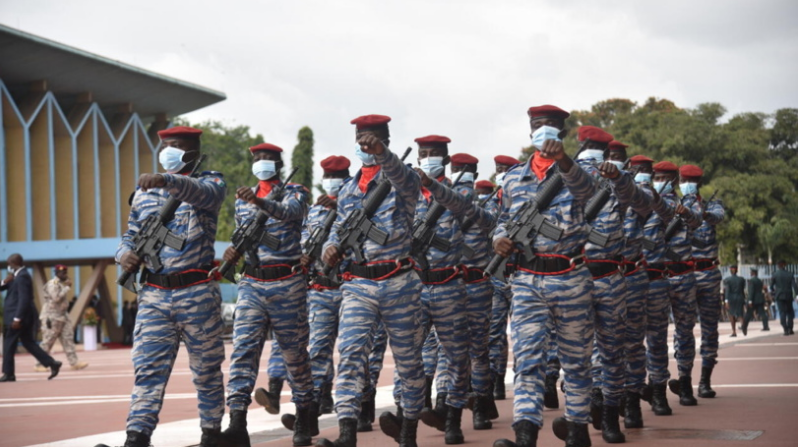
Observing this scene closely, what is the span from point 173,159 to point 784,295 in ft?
70.8

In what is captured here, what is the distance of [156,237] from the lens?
713cm

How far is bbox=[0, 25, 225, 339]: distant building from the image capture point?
136 ft

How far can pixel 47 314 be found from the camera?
20344 millimetres

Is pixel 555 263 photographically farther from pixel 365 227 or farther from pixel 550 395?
pixel 550 395

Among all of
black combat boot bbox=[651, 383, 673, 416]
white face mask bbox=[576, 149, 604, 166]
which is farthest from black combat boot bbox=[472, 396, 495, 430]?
white face mask bbox=[576, 149, 604, 166]

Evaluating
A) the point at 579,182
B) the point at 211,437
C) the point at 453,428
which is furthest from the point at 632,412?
the point at 211,437

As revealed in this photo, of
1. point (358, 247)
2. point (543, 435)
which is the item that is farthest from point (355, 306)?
point (543, 435)

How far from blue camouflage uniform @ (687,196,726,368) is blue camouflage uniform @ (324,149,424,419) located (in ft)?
15.4

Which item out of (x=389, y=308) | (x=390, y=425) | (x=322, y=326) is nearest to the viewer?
(x=389, y=308)

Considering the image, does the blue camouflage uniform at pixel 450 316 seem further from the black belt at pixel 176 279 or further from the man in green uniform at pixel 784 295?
the man in green uniform at pixel 784 295

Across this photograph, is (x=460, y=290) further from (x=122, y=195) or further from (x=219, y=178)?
(x=122, y=195)

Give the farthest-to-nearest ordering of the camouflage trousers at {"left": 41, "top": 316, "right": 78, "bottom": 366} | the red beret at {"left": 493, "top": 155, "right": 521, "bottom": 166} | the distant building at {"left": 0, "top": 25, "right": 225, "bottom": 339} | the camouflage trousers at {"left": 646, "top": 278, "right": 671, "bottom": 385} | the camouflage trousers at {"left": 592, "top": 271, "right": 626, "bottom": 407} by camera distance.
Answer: the distant building at {"left": 0, "top": 25, "right": 225, "bottom": 339} < the camouflage trousers at {"left": 41, "top": 316, "right": 78, "bottom": 366} < the red beret at {"left": 493, "top": 155, "right": 521, "bottom": 166} < the camouflage trousers at {"left": 646, "top": 278, "right": 671, "bottom": 385} < the camouflage trousers at {"left": 592, "top": 271, "right": 626, "bottom": 407}

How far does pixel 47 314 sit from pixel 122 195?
29984mm

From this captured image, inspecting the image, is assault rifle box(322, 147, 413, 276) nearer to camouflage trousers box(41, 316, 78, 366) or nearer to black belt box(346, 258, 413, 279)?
black belt box(346, 258, 413, 279)
